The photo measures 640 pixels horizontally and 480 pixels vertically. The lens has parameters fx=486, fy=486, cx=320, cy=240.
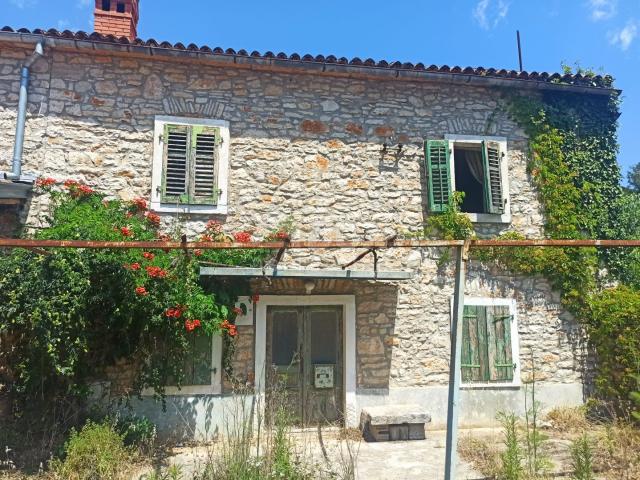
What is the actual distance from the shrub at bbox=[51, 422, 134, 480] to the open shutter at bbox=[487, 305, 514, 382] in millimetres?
5198

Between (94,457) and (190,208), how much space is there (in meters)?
3.43

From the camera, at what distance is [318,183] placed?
24.6 feet

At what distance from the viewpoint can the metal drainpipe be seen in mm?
6707

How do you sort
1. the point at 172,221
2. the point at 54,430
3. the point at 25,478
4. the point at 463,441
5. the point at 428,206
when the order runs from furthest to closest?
the point at 428,206, the point at 172,221, the point at 463,441, the point at 54,430, the point at 25,478

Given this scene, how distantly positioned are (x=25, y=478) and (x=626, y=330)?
785 centimetres

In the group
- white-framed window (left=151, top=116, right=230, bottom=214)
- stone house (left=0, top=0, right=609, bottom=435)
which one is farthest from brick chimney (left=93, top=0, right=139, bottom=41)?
white-framed window (left=151, top=116, right=230, bottom=214)

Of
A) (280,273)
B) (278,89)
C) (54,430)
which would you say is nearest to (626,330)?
(280,273)

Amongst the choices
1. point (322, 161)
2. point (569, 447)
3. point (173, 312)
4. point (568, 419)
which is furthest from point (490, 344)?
point (173, 312)

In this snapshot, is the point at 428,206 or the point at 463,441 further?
the point at 428,206

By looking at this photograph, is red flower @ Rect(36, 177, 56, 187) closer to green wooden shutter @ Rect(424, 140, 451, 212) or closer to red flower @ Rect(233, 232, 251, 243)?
red flower @ Rect(233, 232, 251, 243)

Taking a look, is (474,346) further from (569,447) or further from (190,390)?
(190,390)

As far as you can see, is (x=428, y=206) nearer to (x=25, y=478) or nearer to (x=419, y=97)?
(x=419, y=97)

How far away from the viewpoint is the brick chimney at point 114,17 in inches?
319

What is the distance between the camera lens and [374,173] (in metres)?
7.67
